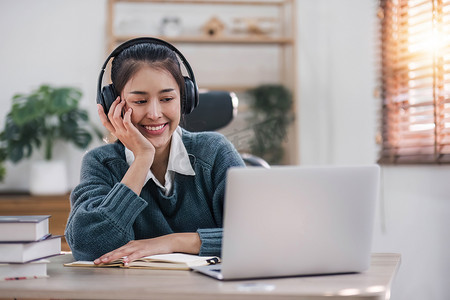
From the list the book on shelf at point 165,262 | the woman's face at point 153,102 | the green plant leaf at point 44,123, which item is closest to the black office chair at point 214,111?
the woman's face at point 153,102

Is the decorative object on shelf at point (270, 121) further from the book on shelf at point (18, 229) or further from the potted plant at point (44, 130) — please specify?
the book on shelf at point (18, 229)

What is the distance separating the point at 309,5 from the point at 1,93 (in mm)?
1993

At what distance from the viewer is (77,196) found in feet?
4.71

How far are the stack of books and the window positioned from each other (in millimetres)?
1897

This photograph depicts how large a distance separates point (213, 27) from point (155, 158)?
2.33 metres

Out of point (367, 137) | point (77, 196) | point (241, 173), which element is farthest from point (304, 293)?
point (367, 137)

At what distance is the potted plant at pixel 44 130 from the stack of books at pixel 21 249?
246 cm

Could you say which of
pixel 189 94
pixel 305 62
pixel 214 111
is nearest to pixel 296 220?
pixel 189 94

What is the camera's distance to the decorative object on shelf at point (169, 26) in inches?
149

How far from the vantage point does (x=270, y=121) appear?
3781 millimetres

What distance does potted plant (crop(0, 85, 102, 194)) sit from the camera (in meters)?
3.48

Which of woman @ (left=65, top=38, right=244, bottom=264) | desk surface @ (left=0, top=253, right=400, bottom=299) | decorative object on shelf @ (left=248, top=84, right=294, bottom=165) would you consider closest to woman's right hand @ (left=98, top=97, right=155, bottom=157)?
woman @ (left=65, top=38, right=244, bottom=264)

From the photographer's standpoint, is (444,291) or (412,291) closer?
(444,291)

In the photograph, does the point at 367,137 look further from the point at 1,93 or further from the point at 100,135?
the point at 1,93
